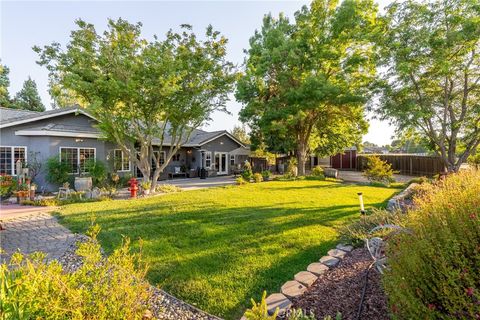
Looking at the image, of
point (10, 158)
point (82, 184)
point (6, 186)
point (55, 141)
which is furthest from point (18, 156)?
point (82, 184)

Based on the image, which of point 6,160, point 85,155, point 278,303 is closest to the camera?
point 278,303

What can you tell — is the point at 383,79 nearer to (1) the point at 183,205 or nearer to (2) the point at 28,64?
(1) the point at 183,205

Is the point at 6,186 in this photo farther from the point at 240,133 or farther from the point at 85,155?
the point at 240,133

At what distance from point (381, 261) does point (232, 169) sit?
850 inches

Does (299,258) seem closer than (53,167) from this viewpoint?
Yes

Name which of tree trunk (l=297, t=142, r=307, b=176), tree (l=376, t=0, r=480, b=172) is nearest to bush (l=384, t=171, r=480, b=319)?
tree (l=376, t=0, r=480, b=172)

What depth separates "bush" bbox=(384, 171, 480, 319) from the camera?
5.82ft

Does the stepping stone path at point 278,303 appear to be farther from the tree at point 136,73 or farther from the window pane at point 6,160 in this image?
the window pane at point 6,160

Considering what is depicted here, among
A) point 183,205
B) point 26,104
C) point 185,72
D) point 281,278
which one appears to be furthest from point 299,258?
point 26,104

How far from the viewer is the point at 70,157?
13.6 meters

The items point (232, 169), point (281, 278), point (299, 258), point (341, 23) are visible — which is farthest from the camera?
point (232, 169)

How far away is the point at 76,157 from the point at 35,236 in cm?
923

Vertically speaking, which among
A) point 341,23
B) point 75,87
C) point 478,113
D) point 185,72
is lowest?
point 478,113

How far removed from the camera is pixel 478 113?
34.7 feet
